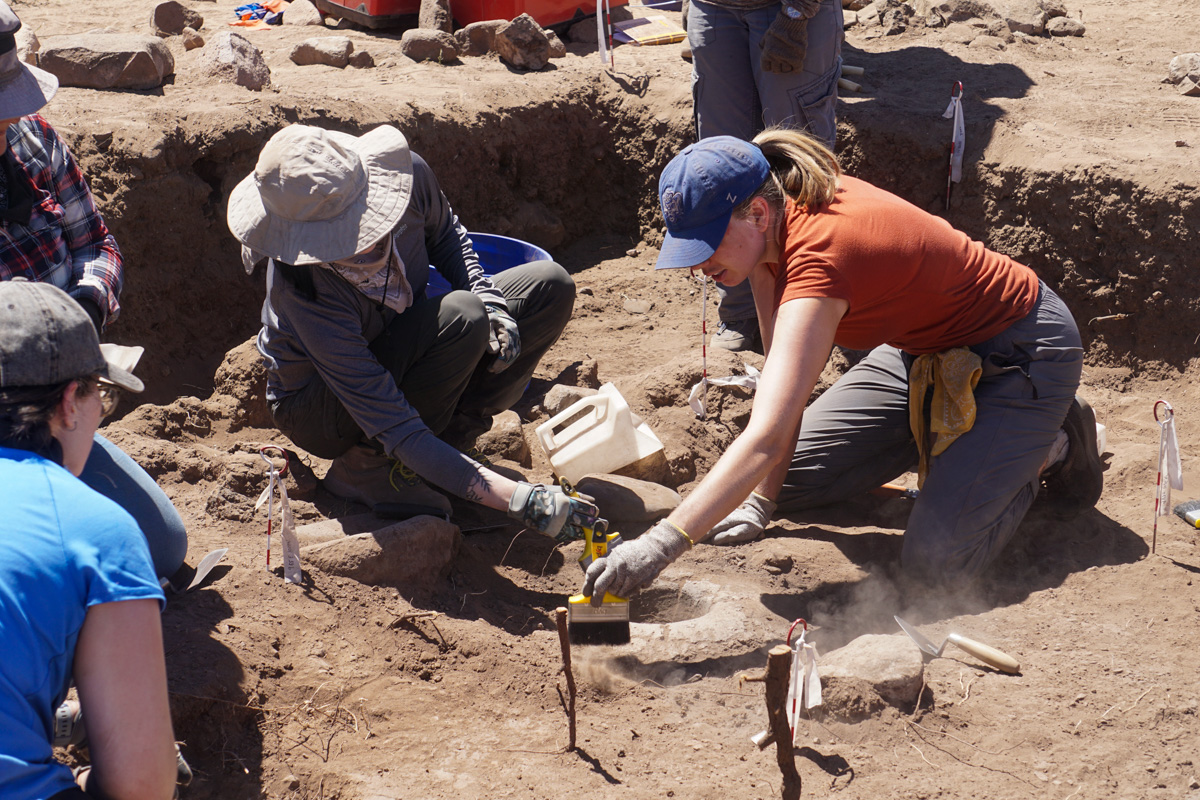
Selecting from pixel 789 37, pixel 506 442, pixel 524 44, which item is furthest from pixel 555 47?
pixel 506 442

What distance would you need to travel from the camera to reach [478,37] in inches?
233

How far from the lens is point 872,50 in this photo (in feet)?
19.9

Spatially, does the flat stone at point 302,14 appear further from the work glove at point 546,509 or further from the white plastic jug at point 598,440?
the work glove at point 546,509

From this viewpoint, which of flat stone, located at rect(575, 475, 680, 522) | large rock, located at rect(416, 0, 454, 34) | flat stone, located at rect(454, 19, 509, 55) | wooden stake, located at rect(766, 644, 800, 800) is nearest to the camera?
wooden stake, located at rect(766, 644, 800, 800)

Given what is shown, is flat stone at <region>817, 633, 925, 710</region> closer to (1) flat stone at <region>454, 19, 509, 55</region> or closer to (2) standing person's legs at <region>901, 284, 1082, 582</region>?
(2) standing person's legs at <region>901, 284, 1082, 582</region>

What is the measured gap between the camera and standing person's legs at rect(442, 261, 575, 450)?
3.41 m

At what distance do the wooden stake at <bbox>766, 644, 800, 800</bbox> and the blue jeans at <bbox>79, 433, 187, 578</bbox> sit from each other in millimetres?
1614

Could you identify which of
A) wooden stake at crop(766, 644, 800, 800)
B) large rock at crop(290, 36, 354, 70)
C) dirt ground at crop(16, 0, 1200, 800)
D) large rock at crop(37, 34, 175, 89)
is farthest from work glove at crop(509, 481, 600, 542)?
large rock at crop(290, 36, 354, 70)

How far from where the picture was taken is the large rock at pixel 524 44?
5.70 metres

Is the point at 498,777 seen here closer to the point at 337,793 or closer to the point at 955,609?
the point at 337,793

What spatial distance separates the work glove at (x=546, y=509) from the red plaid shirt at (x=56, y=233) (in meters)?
1.24

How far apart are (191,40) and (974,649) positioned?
17.7ft

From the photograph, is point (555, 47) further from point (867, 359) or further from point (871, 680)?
point (871, 680)

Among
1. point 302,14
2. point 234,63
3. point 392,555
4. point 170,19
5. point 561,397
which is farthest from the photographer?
point 302,14
